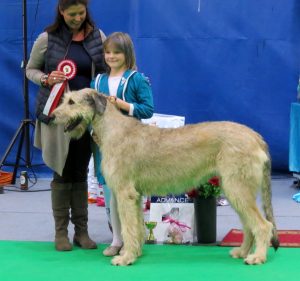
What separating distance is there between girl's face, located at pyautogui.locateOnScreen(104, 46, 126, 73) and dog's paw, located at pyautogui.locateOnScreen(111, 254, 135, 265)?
1343 mm

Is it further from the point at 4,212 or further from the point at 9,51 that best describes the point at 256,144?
the point at 9,51

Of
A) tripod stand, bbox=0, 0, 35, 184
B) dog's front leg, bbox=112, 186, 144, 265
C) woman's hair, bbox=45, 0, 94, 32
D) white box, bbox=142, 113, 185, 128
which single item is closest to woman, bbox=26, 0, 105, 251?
woman's hair, bbox=45, 0, 94, 32

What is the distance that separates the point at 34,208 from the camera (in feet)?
20.2

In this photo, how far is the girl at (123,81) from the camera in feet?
13.7

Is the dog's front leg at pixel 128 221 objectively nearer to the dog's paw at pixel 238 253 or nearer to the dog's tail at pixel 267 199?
the dog's paw at pixel 238 253

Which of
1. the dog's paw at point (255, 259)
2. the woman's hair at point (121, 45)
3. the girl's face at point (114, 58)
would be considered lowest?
the dog's paw at point (255, 259)

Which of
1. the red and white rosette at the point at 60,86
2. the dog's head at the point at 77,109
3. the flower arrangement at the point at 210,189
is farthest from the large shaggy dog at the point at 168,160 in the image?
the flower arrangement at the point at 210,189

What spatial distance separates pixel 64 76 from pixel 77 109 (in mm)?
359

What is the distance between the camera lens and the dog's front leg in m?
4.07

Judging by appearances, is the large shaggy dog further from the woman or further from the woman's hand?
the woman

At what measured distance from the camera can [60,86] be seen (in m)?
4.27

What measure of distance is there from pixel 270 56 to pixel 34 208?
11.5 ft

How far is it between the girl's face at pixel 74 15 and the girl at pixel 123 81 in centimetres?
25

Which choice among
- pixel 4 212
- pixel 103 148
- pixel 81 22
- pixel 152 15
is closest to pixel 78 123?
pixel 103 148
